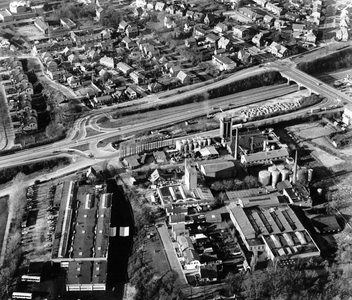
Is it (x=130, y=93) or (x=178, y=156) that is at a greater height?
(x=130, y=93)

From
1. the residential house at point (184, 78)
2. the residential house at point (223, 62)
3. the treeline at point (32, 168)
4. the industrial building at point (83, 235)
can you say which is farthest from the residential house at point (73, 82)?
the industrial building at point (83, 235)

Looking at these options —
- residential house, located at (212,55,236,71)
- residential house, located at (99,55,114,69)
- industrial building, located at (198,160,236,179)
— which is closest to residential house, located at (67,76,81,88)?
residential house, located at (99,55,114,69)

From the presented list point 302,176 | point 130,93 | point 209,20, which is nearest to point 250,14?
point 209,20

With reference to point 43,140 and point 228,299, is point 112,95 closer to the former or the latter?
point 43,140

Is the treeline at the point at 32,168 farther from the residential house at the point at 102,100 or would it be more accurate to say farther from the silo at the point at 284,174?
the silo at the point at 284,174

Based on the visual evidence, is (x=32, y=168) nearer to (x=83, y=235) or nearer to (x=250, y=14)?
(x=83, y=235)

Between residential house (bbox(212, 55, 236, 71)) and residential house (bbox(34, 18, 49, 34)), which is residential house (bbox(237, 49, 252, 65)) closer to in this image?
residential house (bbox(212, 55, 236, 71))
